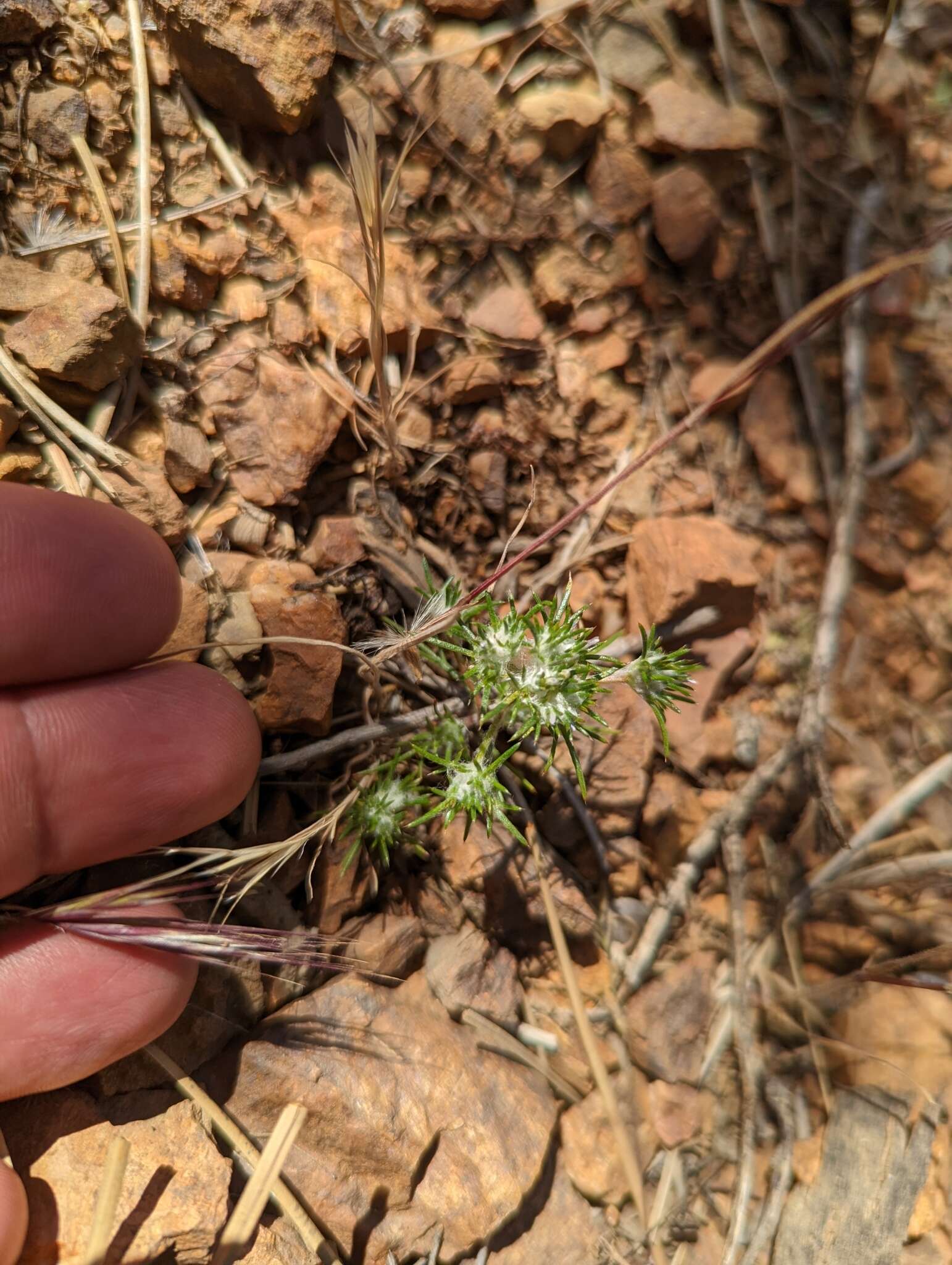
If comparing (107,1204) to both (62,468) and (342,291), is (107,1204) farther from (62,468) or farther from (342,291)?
(342,291)

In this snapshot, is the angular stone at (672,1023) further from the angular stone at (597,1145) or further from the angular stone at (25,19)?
the angular stone at (25,19)

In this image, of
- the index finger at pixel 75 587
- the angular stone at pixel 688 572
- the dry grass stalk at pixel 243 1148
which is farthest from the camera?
the angular stone at pixel 688 572

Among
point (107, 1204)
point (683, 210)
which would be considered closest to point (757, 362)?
point (683, 210)

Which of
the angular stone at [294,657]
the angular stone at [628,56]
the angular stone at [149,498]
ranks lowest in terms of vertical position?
the angular stone at [294,657]

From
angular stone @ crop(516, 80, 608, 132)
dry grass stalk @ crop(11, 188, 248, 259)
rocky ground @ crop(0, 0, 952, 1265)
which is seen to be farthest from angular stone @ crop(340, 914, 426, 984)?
angular stone @ crop(516, 80, 608, 132)

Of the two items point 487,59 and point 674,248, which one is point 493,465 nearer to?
point 674,248

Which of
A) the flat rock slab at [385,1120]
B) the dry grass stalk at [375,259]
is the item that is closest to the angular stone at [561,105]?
the dry grass stalk at [375,259]

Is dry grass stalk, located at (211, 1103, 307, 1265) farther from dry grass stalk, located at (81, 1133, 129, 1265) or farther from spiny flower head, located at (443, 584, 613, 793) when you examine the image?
spiny flower head, located at (443, 584, 613, 793)
